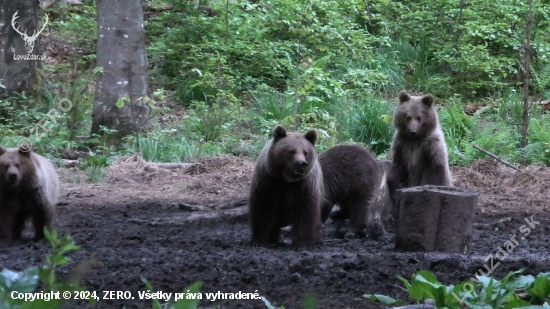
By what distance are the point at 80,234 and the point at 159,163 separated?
3756 millimetres

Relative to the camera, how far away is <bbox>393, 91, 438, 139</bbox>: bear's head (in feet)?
25.1

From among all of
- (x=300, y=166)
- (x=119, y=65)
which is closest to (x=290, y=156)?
(x=300, y=166)

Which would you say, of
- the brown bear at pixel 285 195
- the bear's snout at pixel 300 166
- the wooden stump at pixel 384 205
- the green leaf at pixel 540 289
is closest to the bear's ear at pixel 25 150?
the brown bear at pixel 285 195

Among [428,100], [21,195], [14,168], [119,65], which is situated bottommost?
[21,195]

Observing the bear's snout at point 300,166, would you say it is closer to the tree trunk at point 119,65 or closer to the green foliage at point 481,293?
the green foliage at point 481,293

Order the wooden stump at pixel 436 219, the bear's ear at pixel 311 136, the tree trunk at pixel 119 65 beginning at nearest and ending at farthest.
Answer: the wooden stump at pixel 436 219 → the bear's ear at pixel 311 136 → the tree trunk at pixel 119 65

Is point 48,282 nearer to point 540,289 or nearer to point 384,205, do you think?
point 540,289

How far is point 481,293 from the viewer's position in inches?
146

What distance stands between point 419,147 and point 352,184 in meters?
0.94

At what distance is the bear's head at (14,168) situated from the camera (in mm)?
6320

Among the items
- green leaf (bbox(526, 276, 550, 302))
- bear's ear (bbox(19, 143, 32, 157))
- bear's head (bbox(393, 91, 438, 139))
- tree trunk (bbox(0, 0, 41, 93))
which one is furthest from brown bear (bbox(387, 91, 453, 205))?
tree trunk (bbox(0, 0, 41, 93))

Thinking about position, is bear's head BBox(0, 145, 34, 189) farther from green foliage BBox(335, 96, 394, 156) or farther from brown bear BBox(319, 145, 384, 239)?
green foliage BBox(335, 96, 394, 156)

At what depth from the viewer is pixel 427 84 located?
14.4m

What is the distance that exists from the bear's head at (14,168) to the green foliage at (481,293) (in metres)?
3.65
